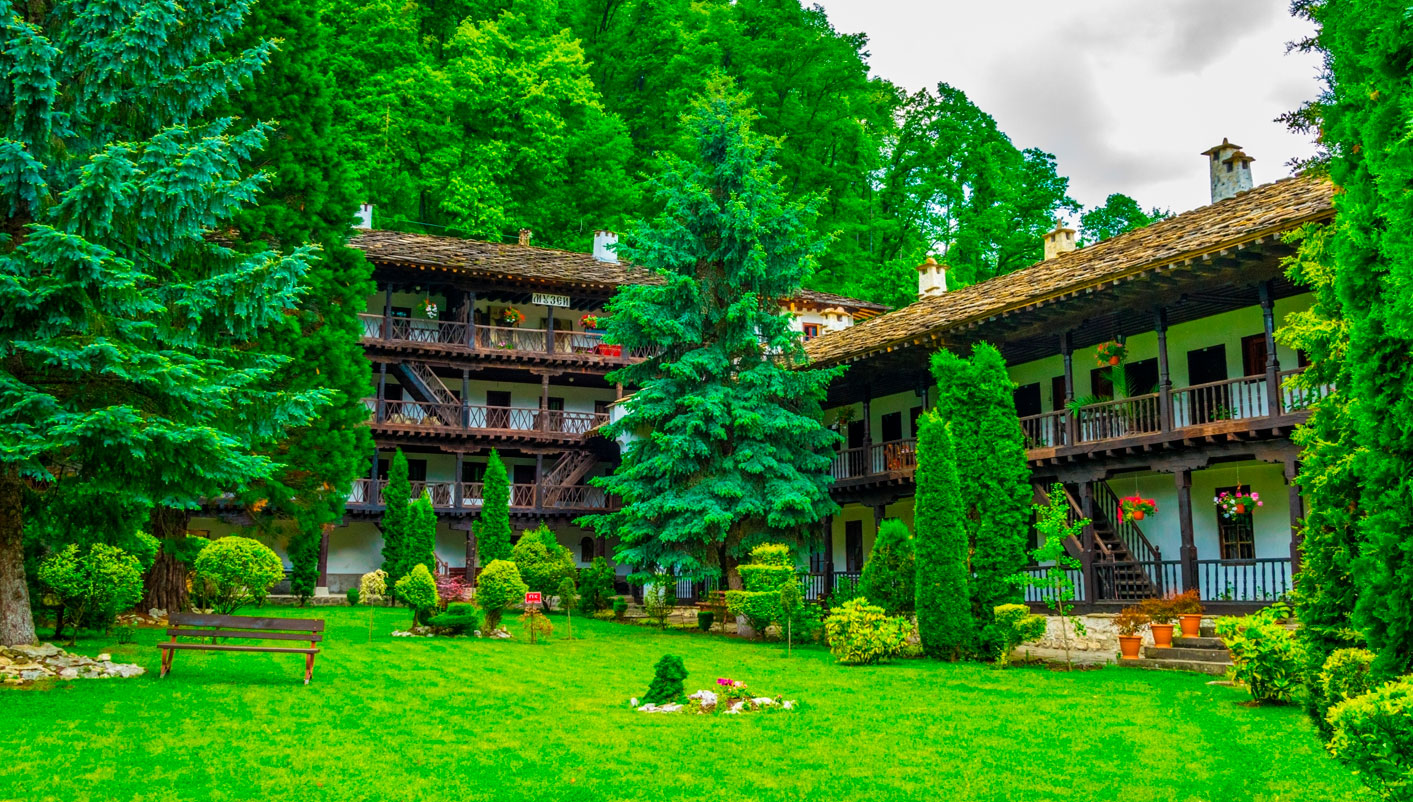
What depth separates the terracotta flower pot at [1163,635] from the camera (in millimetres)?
16469

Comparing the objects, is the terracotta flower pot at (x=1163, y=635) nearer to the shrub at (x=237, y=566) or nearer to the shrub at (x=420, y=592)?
the shrub at (x=420, y=592)

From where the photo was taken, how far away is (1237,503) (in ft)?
60.8

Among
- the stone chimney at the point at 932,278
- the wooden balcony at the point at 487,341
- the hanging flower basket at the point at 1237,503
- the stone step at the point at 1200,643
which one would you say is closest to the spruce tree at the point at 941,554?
the stone step at the point at 1200,643

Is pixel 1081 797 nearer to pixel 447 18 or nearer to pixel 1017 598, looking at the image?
Answer: pixel 1017 598

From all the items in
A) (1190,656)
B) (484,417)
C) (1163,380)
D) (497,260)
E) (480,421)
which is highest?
(497,260)

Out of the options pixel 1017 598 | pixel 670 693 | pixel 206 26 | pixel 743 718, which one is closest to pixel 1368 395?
pixel 743 718

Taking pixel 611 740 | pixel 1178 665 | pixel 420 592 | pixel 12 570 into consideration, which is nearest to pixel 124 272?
pixel 12 570

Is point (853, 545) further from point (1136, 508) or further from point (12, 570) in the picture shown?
point (12, 570)

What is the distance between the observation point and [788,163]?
152ft

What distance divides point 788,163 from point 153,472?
121ft

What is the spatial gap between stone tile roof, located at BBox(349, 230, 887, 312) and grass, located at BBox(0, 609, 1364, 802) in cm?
2096

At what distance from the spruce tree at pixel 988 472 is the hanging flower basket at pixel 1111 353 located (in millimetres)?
3712

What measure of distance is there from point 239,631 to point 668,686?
16.5ft

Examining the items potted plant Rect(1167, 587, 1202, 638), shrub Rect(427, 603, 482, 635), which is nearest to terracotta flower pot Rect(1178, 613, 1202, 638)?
potted plant Rect(1167, 587, 1202, 638)
